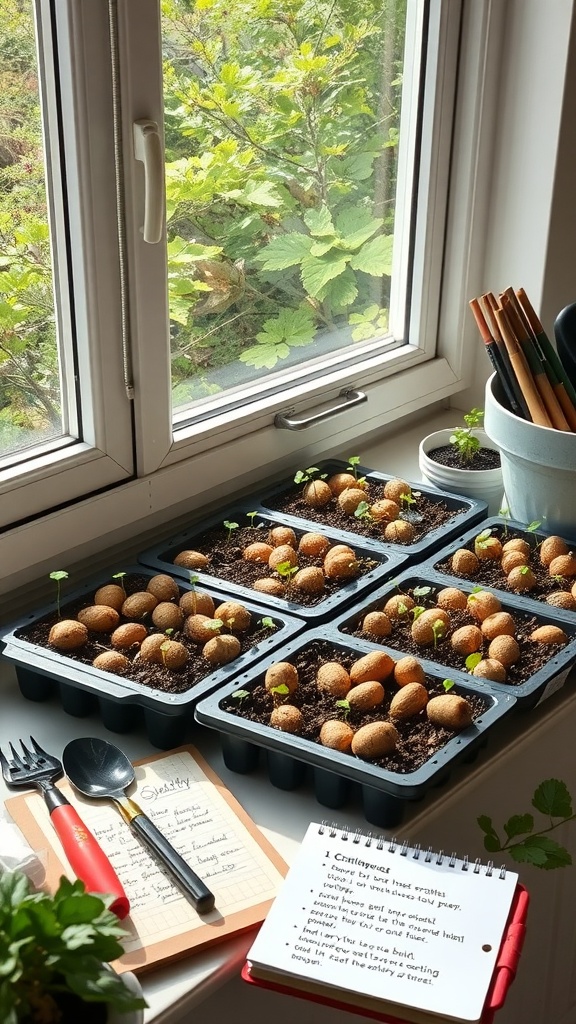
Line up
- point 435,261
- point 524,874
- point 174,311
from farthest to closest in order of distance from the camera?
point 435,261
point 174,311
point 524,874

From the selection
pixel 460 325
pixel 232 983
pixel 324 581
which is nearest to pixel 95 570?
pixel 324 581

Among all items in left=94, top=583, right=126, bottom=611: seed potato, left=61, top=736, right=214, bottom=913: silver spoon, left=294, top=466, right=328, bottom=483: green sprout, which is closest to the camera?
left=61, top=736, right=214, bottom=913: silver spoon

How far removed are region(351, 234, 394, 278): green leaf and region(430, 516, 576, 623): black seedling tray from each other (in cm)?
46

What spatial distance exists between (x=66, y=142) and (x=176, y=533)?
502 mm

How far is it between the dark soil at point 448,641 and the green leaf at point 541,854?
16cm

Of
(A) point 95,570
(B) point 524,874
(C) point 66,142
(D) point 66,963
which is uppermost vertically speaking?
(C) point 66,142

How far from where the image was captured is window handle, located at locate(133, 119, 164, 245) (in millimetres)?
1232

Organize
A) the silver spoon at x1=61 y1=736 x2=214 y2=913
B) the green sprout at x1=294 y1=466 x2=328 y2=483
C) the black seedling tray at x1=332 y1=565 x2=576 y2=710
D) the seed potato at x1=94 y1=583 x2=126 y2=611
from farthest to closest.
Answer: the green sprout at x1=294 y1=466 x2=328 y2=483 → the seed potato at x1=94 y1=583 x2=126 y2=611 → the black seedling tray at x1=332 y1=565 x2=576 y2=710 → the silver spoon at x1=61 y1=736 x2=214 y2=913

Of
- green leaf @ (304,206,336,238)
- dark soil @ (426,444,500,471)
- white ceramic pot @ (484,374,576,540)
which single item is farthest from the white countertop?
green leaf @ (304,206,336,238)

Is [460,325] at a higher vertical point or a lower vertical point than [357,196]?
lower

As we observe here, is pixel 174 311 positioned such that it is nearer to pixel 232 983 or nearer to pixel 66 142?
pixel 66 142

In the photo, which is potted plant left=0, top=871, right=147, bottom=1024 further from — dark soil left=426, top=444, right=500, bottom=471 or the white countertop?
dark soil left=426, top=444, right=500, bottom=471

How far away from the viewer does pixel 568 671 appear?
1.22 meters

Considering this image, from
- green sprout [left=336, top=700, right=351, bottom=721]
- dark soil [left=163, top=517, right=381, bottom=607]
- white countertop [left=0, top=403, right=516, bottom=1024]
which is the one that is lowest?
white countertop [left=0, top=403, right=516, bottom=1024]
